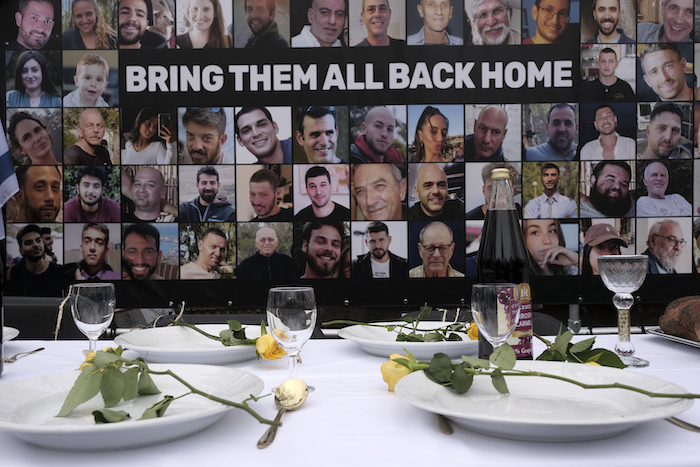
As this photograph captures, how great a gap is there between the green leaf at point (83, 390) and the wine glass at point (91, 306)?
1.15 feet

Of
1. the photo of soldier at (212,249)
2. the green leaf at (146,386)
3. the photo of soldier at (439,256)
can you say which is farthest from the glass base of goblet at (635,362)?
the photo of soldier at (212,249)

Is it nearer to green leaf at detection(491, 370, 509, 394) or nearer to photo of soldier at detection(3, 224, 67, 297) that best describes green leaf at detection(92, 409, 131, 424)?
green leaf at detection(491, 370, 509, 394)

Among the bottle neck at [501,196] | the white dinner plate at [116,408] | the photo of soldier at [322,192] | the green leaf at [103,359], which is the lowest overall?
the white dinner plate at [116,408]

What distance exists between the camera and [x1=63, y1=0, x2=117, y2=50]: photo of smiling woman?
2992mm

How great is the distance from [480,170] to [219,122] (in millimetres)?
1427

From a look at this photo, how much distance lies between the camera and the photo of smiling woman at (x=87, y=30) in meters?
2.99

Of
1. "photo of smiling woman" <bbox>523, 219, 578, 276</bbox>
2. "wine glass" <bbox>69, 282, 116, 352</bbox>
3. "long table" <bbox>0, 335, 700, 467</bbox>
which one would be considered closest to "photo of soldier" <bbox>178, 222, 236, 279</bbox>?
"photo of smiling woman" <bbox>523, 219, 578, 276</bbox>

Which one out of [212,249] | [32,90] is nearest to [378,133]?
[212,249]

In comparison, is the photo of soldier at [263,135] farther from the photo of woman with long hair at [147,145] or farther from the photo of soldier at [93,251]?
the photo of soldier at [93,251]

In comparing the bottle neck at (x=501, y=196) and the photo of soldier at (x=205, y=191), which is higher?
the photo of soldier at (x=205, y=191)

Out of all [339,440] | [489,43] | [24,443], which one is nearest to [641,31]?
[489,43]

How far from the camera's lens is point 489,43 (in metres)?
2.99

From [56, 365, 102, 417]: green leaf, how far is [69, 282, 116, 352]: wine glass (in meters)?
0.35

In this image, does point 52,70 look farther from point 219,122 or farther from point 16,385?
point 16,385
